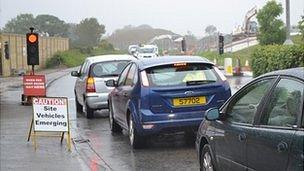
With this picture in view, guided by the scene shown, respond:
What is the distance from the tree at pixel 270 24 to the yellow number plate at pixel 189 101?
3059 centimetres

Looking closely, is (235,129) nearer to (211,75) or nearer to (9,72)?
(211,75)

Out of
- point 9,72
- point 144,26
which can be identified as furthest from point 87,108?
point 144,26

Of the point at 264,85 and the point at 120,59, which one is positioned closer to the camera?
the point at 264,85

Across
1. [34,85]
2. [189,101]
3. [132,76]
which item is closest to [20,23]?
[34,85]

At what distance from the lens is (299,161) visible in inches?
183

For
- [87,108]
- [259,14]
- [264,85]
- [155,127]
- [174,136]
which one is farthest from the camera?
[259,14]

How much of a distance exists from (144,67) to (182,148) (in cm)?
153

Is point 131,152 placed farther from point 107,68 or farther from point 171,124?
point 107,68

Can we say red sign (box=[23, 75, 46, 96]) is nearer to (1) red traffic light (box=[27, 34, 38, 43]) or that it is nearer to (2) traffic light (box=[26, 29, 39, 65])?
(2) traffic light (box=[26, 29, 39, 65])

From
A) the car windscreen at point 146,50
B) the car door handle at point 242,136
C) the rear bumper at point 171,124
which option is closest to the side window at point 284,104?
the car door handle at point 242,136

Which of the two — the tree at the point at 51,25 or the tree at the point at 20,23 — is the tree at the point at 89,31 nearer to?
the tree at the point at 51,25

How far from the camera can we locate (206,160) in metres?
7.10

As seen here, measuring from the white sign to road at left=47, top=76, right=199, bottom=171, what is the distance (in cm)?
57

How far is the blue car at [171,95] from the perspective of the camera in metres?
10.1
